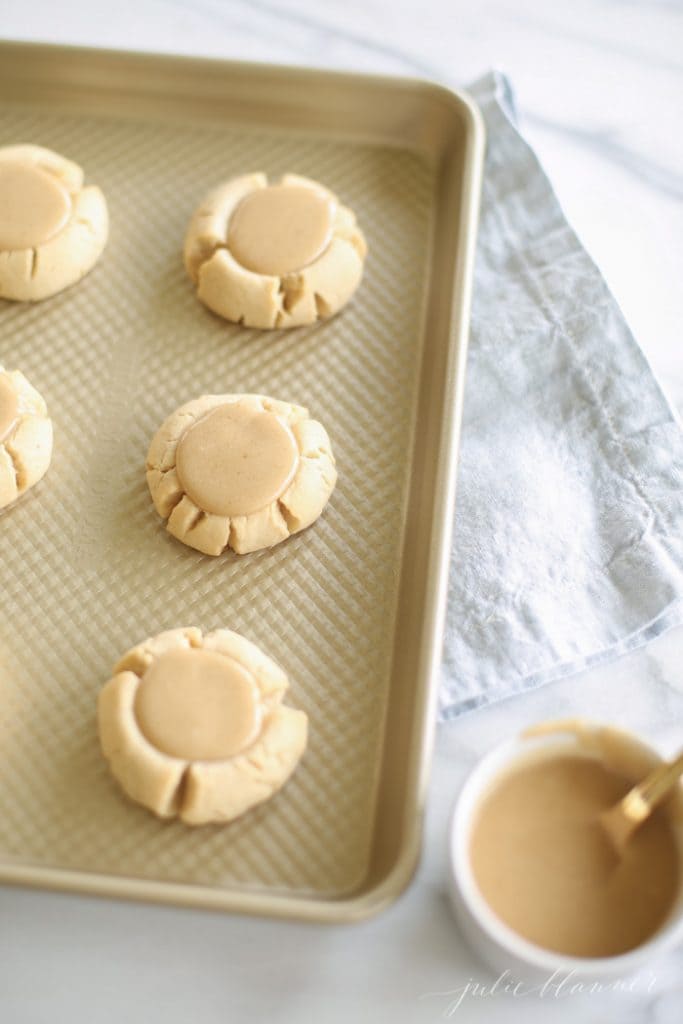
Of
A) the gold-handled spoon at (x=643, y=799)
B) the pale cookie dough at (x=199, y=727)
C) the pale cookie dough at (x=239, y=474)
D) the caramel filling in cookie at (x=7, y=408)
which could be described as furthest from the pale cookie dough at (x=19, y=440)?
the gold-handled spoon at (x=643, y=799)

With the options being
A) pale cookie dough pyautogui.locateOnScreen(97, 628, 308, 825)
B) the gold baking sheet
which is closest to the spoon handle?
the gold baking sheet

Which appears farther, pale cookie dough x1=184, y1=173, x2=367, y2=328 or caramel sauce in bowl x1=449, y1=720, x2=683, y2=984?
pale cookie dough x1=184, y1=173, x2=367, y2=328

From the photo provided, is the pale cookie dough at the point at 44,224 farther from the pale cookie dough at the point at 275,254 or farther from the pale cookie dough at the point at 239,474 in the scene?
the pale cookie dough at the point at 239,474

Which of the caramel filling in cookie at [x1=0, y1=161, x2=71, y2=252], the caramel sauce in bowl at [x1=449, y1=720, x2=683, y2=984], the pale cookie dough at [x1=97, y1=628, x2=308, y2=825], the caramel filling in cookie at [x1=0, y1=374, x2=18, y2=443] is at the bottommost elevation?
the pale cookie dough at [x1=97, y1=628, x2=308, y2=825]

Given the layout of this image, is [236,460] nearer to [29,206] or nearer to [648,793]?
[29,206]

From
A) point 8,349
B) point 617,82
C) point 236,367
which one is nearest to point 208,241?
point 236,367

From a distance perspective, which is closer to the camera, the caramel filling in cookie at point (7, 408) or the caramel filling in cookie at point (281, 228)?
the caramel filling in cookie at point (7, 408)

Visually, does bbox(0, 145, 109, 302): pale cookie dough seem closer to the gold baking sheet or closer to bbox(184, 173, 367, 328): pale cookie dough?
the gold baking sheet

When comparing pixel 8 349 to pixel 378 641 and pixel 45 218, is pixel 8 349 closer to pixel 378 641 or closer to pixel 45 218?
pixel 45 218
